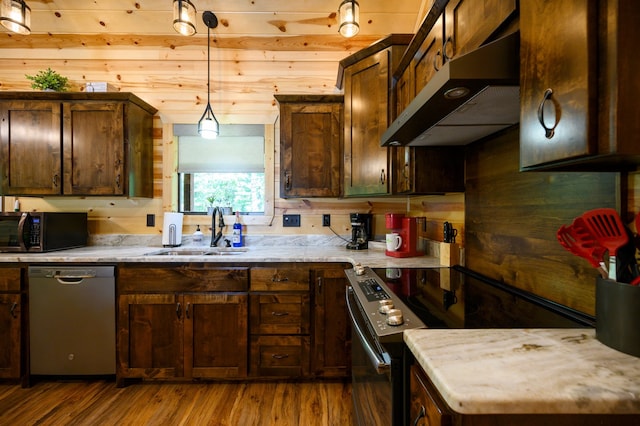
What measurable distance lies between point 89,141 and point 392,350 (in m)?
2.69

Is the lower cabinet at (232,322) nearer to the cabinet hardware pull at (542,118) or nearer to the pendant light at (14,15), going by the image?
the cabinet hardware pull at (542,118)

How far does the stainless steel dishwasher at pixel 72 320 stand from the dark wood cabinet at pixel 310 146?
1.46 meters

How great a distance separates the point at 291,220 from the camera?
9.07 feet

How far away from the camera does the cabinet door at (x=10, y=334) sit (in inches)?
80.9

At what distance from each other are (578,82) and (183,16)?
2243 mm

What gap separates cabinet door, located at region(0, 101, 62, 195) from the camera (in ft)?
7.73

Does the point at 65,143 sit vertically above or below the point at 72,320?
above

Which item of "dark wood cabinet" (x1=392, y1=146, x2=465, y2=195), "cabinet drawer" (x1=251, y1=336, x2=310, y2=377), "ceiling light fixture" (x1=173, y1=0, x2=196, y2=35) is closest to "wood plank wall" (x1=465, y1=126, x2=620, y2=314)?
"dark wood cabinet" (x1=392, y1=146, x2=465, y2=195)

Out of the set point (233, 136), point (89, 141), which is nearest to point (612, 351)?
point (233, 136)

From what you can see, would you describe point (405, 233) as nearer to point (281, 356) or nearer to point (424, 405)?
point (281, 356)

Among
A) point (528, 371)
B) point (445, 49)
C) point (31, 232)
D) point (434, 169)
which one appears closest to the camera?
point (528, 371)

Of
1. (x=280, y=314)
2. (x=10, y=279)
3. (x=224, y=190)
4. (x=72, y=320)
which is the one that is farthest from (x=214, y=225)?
(x=10, y=279)

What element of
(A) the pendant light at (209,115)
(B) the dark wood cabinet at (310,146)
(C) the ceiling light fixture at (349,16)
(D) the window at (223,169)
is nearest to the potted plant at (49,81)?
(D) the window at (223,169)

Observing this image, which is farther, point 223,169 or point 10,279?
point 223,169
